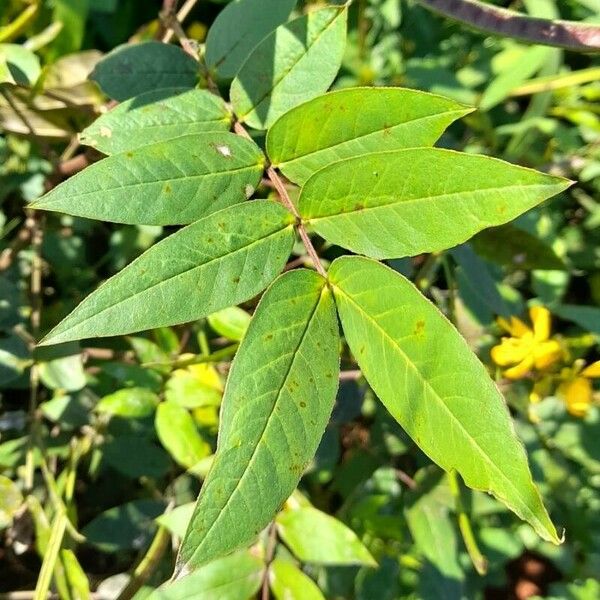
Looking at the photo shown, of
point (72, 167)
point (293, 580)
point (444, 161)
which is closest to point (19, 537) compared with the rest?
point (293, 580)

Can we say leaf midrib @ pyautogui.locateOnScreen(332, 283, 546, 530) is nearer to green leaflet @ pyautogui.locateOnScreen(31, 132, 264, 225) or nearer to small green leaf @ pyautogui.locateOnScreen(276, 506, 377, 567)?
green leaflet @ pyautogui.locateOnScreen(31, 132, 264, 225)

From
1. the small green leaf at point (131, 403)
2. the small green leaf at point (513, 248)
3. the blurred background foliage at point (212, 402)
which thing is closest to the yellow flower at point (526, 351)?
the blurred background foliage at point (212, 402)

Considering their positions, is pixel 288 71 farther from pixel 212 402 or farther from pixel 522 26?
pixel 212 402

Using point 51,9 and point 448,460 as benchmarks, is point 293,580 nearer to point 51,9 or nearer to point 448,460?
point 448,460

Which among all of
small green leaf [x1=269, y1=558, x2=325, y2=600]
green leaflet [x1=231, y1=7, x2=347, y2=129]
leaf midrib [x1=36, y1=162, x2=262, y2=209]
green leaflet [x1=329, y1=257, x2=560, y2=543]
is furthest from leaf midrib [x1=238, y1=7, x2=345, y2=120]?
small green leaf [x1=269, y1=558, x2=325, y2=600]

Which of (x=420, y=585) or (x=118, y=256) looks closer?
(x=420, y=585)

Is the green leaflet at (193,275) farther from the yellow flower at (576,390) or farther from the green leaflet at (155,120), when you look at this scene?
the yellow flower at (576,390)

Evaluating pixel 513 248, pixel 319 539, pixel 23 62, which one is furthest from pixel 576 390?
pixel 23 62
